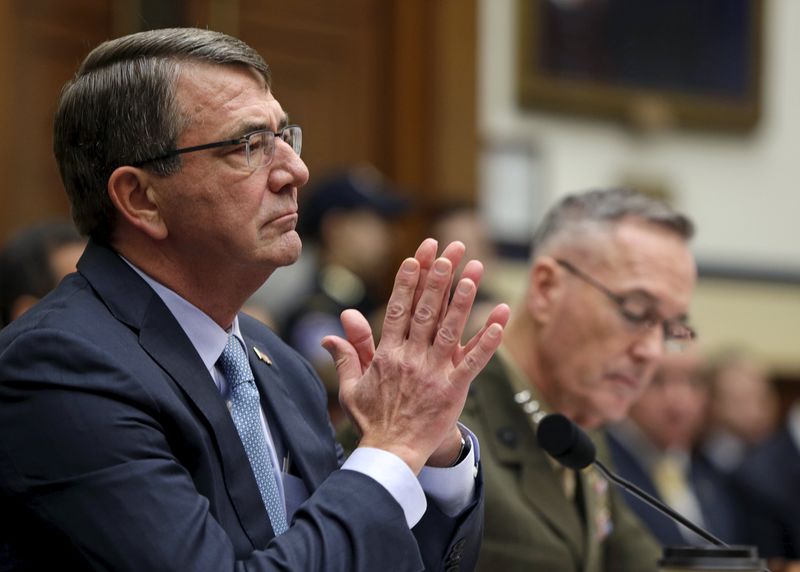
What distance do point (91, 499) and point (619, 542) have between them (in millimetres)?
1883

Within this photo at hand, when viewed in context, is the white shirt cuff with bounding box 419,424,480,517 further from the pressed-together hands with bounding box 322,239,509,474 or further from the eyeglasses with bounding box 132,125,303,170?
the eyeglasses with bounding box 132,125,303,170

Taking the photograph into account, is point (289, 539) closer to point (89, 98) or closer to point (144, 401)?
point (144, 401)

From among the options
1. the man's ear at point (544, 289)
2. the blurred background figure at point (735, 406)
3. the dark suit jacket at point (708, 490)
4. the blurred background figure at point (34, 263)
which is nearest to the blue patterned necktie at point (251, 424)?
the man's ear at point (544, 289)

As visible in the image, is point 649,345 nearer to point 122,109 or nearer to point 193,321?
point 193,321

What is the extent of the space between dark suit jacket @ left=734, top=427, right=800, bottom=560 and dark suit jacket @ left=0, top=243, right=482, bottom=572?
157 inches

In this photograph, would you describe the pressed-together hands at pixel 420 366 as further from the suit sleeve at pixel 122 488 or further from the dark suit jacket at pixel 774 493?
the dark suit jacket at pixel 774 493

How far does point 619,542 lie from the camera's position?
344 cm

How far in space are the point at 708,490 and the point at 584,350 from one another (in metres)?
3.17

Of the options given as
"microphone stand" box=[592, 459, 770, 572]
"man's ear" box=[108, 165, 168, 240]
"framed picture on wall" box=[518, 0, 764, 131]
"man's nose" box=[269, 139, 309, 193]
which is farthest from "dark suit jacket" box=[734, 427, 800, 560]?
"man's ear" box=[108, 165, 168, 240]

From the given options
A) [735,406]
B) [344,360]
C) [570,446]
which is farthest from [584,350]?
[735,406]

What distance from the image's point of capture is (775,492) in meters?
6.18

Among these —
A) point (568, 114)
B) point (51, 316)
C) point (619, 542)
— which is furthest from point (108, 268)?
point (568, 114)

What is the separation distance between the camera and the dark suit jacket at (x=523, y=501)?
9.58 feet

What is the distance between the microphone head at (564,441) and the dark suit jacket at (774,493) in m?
3.33
